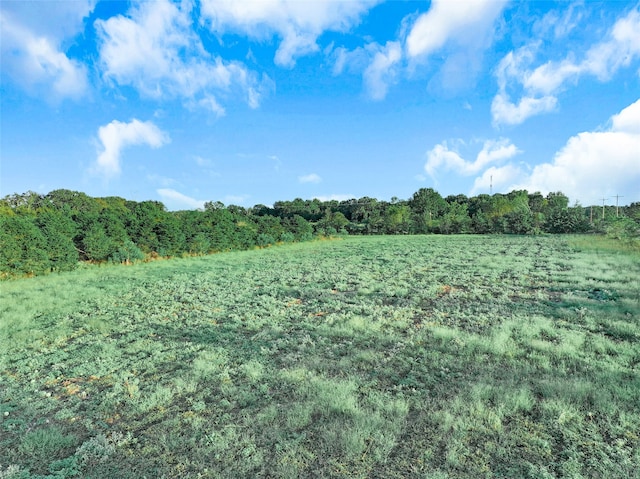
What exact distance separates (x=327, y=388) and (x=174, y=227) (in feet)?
92.4

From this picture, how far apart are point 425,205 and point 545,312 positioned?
87555 mm

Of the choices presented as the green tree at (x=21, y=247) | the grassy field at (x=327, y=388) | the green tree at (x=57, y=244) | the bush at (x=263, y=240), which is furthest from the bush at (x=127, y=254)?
the bush at (x=263, y=240)

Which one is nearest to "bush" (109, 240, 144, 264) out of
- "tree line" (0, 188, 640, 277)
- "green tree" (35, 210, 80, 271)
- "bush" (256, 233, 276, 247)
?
"tree line" (0, 188, 640, 277)

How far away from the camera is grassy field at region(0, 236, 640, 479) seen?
380 centimetres

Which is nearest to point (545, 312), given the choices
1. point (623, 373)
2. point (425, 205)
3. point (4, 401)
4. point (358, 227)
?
point (623, 373)

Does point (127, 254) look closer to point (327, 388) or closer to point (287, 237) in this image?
point (287, 237)

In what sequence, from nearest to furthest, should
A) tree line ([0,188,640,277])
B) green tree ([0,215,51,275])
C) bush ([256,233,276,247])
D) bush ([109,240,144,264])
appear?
green tree ([0,215,51,275]) < tree line ([0,188,640,277]) < bush ([109,240,144,264]) < bush ([256,233,276,247])

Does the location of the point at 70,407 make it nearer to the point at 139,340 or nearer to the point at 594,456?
the point at 139,340

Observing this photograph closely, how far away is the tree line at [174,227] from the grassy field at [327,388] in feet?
32.2

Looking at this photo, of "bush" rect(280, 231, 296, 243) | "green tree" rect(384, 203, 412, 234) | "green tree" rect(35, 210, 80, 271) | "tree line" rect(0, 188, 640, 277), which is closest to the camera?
"tree line" rect(0, 188, 640, 277)

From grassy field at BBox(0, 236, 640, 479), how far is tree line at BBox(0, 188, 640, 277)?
983 cm

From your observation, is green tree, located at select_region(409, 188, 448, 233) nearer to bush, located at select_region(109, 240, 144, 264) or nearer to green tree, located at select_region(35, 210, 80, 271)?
bush, located at select_region(109, 240, 144, 264)

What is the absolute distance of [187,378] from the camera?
5.92 m

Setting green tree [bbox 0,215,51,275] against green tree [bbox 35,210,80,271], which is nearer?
green tree [bbox 0,215,51,275]
